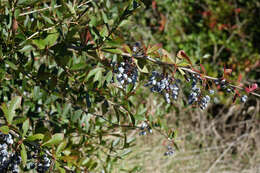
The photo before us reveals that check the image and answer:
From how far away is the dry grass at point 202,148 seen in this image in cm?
310

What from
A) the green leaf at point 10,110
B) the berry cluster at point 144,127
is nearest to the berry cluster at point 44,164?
the green leaf at point 10,110

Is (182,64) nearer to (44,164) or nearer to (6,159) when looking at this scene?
(44,164)

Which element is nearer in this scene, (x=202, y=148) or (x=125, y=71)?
(x=125, y=71)

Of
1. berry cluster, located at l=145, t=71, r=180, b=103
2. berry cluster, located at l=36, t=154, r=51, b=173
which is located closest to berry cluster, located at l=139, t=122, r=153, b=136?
berry cluster, located at l=145, t=71, r=180, b=103

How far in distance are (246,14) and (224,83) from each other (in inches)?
131

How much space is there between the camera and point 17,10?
1.09m

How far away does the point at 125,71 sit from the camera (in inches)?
43.9

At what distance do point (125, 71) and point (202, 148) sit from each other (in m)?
2.63

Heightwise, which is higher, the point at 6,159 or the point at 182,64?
the point at 182,64

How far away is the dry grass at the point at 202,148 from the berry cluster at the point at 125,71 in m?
1.90

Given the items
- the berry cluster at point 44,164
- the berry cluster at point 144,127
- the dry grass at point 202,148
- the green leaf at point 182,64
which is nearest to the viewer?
the green leaf at point 182,64

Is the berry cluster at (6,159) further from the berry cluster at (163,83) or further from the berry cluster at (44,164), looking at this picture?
the berry cluster at (163,83)

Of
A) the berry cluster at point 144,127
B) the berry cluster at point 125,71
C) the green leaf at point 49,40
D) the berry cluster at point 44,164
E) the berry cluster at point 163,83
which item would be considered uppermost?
the green leaf at point 49,40

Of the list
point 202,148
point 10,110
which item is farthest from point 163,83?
point 202,148
